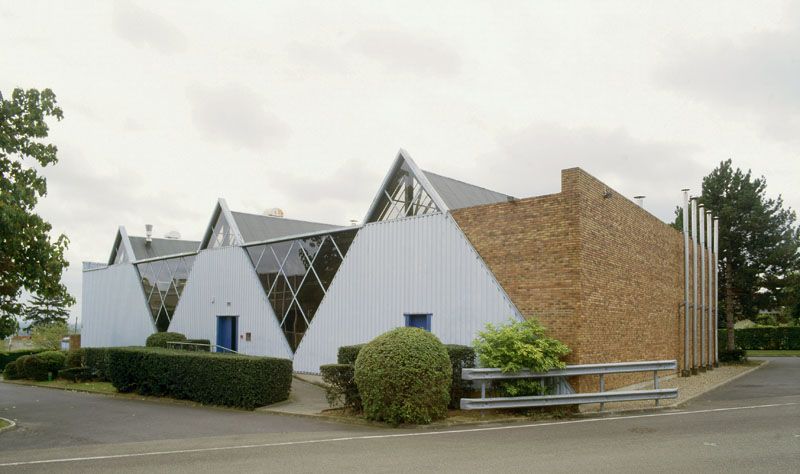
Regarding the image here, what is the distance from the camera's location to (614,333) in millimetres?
16016

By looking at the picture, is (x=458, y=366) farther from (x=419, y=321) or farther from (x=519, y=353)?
(x=419, y=321)

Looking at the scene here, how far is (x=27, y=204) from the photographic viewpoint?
1349 cm

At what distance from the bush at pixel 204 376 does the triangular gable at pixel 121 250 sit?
12.9m

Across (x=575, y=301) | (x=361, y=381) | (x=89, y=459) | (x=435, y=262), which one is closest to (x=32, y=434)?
(x=89, y=459)

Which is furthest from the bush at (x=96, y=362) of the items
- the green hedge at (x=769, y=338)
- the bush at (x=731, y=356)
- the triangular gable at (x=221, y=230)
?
the green hedge at (x=769, y=338)

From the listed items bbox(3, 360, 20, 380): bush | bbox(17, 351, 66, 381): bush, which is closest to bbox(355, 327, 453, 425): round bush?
bbox(17, 351, 66, 381): bush

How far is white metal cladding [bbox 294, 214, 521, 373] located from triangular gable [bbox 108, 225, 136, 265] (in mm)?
14669

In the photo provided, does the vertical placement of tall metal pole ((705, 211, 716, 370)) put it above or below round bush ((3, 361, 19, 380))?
above

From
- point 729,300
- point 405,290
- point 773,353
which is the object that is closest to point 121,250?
point 405,290

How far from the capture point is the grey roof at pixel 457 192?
18.1 meters

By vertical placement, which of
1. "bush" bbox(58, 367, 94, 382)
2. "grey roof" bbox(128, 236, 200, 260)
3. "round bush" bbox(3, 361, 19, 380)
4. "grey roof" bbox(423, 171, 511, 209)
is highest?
"grey roof" bbox(423, 171, 511, 209)

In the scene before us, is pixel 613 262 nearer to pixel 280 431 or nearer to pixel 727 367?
pixel 280 431

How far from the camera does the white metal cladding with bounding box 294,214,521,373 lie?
16.3 metres

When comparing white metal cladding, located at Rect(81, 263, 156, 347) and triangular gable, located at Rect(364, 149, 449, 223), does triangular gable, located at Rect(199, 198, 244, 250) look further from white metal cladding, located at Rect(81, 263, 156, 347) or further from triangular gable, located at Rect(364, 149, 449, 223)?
triangular gable, located at Rect(364, 149, 449, 223)
